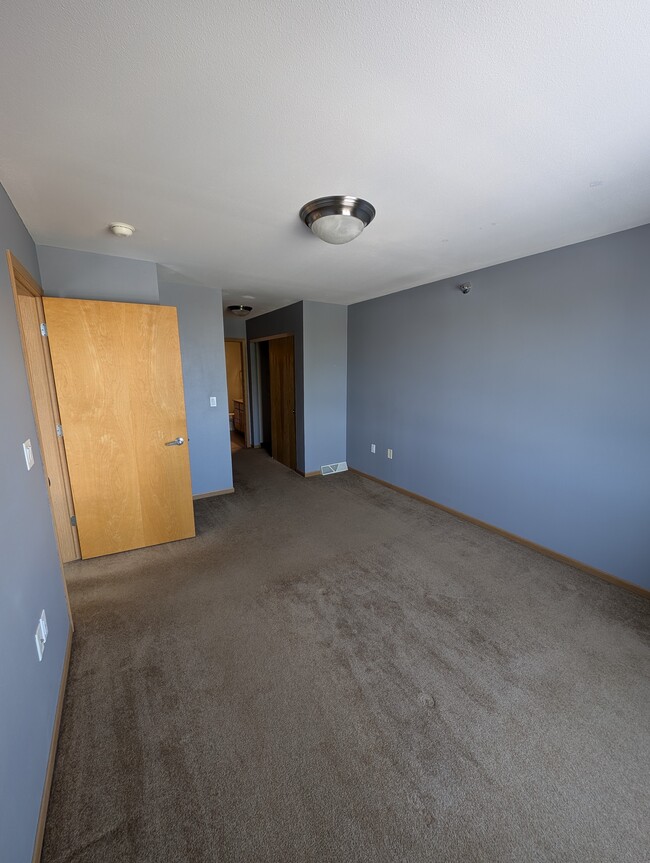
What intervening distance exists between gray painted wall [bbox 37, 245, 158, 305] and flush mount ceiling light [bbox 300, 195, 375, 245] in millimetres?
1685

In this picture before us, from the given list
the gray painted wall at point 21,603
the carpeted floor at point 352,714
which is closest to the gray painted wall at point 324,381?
the carpeted floor at point 352,714

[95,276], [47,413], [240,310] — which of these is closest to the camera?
[47,413]

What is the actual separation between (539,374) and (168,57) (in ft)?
9.69

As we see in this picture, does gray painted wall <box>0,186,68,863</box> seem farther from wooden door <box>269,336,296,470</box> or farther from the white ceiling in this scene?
wooden door <box>269,336,296,470</box>

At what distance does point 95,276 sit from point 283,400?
2965mm

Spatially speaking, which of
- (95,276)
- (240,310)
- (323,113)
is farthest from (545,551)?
(240,310)

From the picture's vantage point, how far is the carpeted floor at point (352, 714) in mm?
1197

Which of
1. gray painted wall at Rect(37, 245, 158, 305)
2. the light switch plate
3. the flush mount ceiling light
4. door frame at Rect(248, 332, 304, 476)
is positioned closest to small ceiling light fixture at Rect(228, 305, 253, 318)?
door frame at Rect(248, 332, 304, 476)

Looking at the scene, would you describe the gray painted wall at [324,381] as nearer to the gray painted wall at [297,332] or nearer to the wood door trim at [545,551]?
the gray painted wall at [297,332]

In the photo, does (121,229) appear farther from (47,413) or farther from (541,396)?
(541,396)

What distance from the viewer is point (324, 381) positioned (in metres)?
4.93

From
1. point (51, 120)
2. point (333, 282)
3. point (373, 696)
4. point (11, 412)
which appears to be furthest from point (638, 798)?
point (333, 282)

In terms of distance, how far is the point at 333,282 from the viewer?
365 cm

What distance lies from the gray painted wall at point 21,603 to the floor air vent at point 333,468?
3475 millimetres
